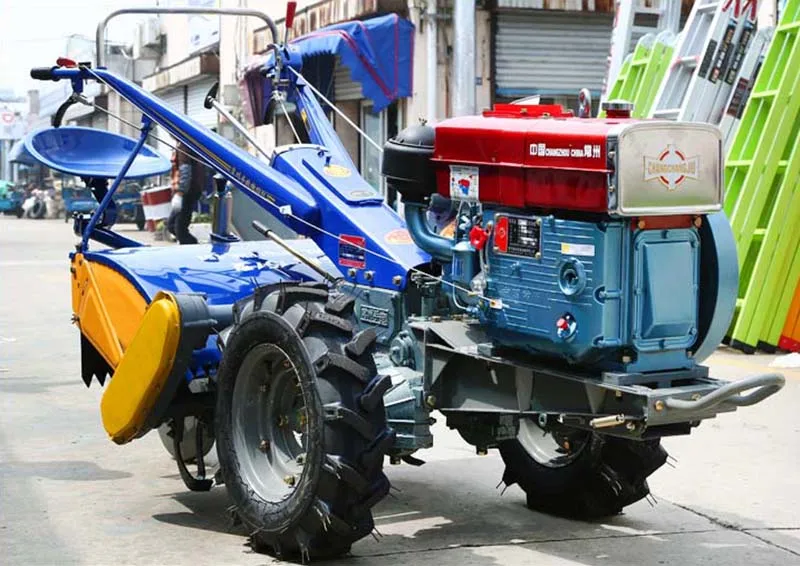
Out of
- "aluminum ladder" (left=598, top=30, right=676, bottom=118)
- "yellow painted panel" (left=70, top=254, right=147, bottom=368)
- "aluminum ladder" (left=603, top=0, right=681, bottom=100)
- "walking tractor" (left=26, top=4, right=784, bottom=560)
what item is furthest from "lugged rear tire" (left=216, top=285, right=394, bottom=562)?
"aluminum ladder" (left=603, top=0, right=681, bottom=100)

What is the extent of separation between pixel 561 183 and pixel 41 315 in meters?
11.2

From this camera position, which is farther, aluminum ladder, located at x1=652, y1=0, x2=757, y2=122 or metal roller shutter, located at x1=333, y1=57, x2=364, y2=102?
metal roller shutter, located at x1=333, y1=57, x2=364, y2=102

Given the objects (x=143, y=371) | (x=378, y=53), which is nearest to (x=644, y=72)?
(x=378, y=53)

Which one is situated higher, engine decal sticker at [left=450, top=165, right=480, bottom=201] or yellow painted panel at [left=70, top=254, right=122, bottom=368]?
engine decal sticker at [left=450, top=165, right=480, bottom=201]

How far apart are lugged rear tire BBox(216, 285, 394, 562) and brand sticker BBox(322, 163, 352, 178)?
1068 millimetres

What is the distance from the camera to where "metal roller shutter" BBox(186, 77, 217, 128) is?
33.8m

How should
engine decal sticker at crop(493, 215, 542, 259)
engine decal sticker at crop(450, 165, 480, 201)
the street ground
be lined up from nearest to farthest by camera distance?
engine decal sticker at crop(493, 215, 542, 259), engine decal sticker at crop(450, 165, 480, 201), the street ground

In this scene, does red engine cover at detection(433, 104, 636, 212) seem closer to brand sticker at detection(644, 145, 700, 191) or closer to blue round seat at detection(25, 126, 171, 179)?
brand sticker at detection(644, 145, 700, 191)

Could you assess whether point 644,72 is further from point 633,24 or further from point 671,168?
point 671,168

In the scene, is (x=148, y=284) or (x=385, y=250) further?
(x=148, y=284)

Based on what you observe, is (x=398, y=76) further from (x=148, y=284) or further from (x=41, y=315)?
(x=148, y=284)

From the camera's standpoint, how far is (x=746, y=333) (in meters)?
11.9

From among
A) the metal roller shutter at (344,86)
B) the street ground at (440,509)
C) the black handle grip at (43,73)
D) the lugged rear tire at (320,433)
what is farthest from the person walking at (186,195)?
the lugged rear tire at (320,433)

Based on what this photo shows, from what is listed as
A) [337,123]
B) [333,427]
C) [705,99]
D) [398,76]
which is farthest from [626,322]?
[337,123]
